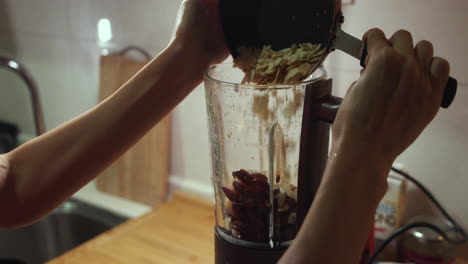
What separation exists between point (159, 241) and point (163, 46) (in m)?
0.41

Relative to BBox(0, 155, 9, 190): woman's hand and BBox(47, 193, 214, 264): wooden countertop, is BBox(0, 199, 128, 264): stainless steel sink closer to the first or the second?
BBox(47, 193, 214, 264): wooden countertop

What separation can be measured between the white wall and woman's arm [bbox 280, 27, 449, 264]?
0.35 m

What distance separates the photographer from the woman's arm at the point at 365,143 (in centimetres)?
33

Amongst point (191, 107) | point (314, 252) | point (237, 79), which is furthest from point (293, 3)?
point (191, 107)

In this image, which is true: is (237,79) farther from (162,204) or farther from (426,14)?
(162,204)

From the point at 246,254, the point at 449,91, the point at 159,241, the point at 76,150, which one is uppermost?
the point at 449,91

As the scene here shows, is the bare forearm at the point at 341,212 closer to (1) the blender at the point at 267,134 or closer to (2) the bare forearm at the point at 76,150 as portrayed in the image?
(1) the blender at the point at 267,134

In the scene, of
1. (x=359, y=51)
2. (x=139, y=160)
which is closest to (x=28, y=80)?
(x=139, y=160)

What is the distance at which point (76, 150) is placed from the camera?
1.60 ft

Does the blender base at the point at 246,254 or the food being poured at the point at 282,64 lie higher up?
the food being poured at the point at 282,64

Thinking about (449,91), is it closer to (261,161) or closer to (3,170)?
(261,161)

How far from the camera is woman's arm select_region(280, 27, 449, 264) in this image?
Result: 1.09ft

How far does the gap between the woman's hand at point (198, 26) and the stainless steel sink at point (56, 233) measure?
25.2 inches

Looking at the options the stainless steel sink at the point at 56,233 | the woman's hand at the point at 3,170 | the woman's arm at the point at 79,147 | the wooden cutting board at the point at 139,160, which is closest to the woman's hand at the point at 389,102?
the woman's arm at the point at 79,147
